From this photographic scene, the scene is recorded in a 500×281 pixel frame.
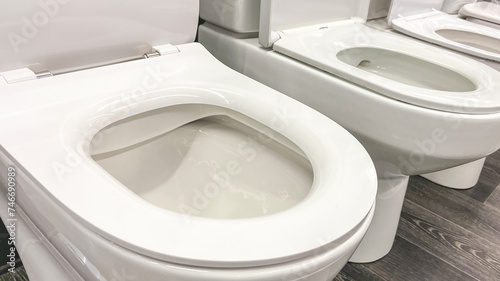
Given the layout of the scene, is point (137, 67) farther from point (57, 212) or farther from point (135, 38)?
point (57, 212)

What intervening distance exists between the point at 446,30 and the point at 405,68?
0.32 m

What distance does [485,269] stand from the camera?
37.4 inches

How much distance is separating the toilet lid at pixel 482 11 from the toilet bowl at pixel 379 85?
478mm

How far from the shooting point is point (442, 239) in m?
1.03

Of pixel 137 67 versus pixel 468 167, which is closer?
pixel 137 67

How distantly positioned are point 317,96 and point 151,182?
0.35m

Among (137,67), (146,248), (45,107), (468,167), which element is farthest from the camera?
(468,167)

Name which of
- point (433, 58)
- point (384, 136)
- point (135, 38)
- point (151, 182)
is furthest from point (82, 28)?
point (433, 58)

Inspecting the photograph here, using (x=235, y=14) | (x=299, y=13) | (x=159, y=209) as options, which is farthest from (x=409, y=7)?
(x=159, y=209)

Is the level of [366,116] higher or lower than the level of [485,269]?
higher

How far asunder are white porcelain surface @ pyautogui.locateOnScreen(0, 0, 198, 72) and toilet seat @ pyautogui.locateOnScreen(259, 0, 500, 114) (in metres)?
0.20

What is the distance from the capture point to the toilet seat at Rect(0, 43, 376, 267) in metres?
0.39

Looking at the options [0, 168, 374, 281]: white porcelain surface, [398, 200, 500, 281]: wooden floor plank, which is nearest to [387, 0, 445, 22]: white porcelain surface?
[398, 200, 500, 281]: wooden floor plank

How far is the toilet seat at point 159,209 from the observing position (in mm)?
392
